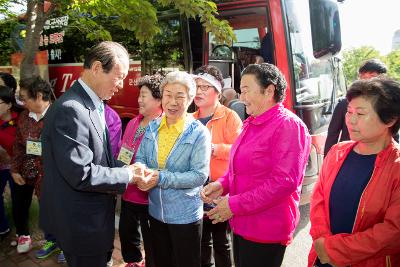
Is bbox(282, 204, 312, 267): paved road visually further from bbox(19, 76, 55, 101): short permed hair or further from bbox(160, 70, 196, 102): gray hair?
bbox(19, 76, 55, 101): short permed hair

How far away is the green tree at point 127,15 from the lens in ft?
11.1

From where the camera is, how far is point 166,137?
238 cm

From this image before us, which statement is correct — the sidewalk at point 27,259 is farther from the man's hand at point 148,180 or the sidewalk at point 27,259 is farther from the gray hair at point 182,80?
the gray hair at point 182,80

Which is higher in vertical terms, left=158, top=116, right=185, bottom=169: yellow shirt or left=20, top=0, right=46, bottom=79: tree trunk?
left=20, top=0, right=46, bottom=79: tree trunk

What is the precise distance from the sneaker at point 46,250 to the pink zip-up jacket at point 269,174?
7.64 ft

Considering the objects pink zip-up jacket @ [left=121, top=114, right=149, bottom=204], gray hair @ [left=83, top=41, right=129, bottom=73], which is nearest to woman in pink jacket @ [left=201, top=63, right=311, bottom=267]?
gray hair @ [left=83, top=41, right=129, bottom=73]

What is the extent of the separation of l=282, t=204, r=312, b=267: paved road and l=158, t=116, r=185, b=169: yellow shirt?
1810 mm

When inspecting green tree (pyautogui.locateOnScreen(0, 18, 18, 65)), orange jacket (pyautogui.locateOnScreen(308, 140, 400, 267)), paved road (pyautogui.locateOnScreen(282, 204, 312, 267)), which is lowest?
paved road (pyautogui.locateOnScreen(282, 204, 312, 267))

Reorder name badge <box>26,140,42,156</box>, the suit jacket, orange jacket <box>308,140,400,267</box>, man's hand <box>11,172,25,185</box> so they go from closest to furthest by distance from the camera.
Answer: orange jacket <box>308,140,400,267</box>, the suit jacket, name badge <box>26,140,42,156</box>, man's hand <box>11,172,25,185</box>

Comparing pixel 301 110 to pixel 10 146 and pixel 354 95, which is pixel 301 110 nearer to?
pixel 354 95

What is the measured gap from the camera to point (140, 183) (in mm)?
2086

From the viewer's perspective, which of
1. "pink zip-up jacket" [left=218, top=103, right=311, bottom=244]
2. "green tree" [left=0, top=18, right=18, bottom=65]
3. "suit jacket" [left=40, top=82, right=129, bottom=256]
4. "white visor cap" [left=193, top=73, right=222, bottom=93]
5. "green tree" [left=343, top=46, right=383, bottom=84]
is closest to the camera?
"suit jacket" [left=40, top=82, right=129, bottom=256]

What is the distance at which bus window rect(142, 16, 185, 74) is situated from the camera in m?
4.62

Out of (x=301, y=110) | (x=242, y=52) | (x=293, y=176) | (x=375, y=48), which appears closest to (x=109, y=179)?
(x=293, y=176)
